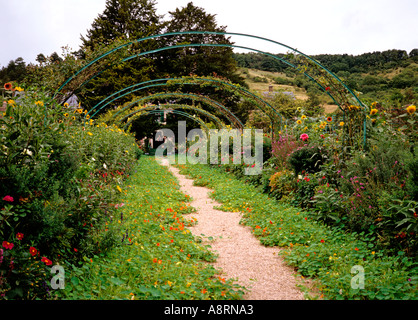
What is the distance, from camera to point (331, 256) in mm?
3223

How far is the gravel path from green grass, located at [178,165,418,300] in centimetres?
17

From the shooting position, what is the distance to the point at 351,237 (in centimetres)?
378

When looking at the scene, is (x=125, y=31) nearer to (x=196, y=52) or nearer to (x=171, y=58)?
(x=171, y=58)

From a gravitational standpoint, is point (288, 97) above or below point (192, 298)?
above

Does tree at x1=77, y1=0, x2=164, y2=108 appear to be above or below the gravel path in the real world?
above

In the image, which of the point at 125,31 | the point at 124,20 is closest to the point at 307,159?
the point at 125,31

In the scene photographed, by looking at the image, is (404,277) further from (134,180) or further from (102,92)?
(102,92)

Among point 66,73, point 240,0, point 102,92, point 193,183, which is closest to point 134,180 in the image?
point 193,183

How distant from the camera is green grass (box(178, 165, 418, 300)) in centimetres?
254

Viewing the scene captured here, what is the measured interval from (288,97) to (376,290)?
1054 inches

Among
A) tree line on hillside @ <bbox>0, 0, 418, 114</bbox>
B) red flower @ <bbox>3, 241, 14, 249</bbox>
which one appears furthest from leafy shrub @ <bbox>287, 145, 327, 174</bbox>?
tree line on hillside @ <bbox>0, 0, 418, 114</bbox>

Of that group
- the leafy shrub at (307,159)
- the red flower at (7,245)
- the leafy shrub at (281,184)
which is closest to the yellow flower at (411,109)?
the leafy shrub at (307,159)

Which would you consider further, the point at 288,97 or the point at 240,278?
the point at 288,97

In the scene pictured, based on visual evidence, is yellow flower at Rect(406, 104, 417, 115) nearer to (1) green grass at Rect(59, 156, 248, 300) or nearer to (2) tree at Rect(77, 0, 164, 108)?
(1) green grass at Rect(59, 156, 248, 300)
